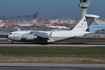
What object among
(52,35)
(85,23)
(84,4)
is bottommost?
(52,35)

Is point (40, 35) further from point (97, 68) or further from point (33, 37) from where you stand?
point (97, 68)

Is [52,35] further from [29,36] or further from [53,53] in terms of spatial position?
[53,53]

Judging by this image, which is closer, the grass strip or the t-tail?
the grass strip

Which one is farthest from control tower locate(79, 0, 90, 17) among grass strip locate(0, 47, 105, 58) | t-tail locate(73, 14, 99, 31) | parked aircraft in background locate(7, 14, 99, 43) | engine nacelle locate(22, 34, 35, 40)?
grass strip locate(0, 47, 105, 58)

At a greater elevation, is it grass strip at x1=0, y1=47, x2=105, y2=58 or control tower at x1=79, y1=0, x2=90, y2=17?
control tower at x1=79, y1=0, x2=90, y2=17

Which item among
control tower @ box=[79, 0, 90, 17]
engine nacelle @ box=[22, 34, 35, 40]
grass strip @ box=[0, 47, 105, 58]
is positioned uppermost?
control tower @ box=[79, 0, 90, 17]

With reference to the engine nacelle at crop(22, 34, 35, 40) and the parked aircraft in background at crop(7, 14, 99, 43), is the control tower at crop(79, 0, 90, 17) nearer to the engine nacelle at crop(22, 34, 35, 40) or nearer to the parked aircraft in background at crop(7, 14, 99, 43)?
the parked aircraft in background at crop(7, 14, 99, 43)

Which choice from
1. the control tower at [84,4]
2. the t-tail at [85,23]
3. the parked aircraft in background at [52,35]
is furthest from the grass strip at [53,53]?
the control tower at [84,4]

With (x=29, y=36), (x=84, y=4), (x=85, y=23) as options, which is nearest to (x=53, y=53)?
(x=29, y=36)

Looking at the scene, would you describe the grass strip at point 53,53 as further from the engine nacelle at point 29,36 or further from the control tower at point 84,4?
the control tower at point 84,4

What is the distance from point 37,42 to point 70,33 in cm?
809

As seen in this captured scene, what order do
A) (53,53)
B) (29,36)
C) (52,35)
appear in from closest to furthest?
(53,53) < (29,36) < (52,35)

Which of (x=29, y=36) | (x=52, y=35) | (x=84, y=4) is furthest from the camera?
(x=84, y=4)

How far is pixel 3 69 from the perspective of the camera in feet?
54.7
